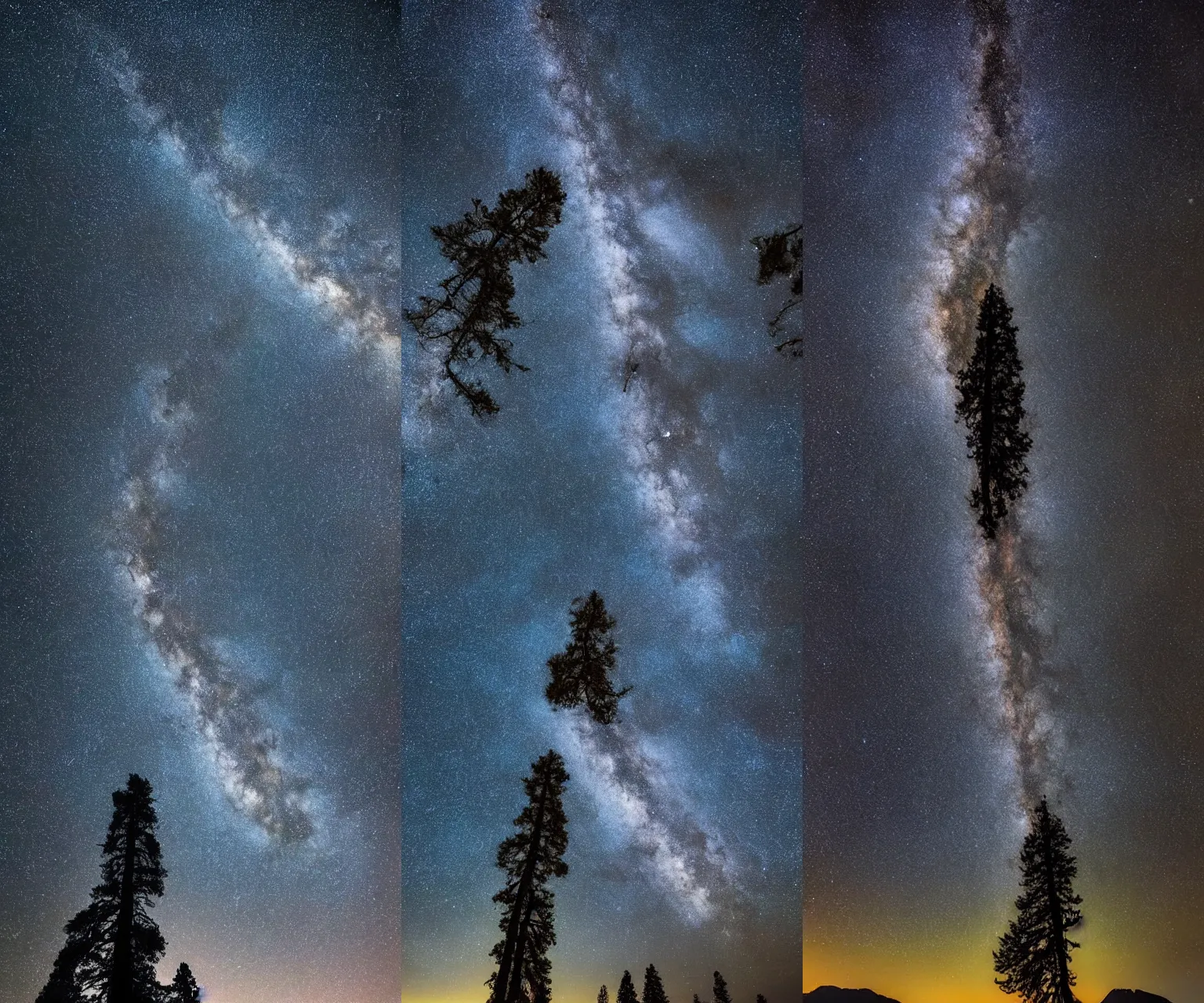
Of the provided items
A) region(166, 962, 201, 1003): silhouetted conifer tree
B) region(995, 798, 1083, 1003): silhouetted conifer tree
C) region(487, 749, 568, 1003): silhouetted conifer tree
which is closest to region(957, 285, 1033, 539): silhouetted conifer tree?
region(995, 798, 1083, 1003): silhouetted conifer tree

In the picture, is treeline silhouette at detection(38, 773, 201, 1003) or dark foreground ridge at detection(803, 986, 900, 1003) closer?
treeline silhouette at detection(38, 773, 201, 1003)

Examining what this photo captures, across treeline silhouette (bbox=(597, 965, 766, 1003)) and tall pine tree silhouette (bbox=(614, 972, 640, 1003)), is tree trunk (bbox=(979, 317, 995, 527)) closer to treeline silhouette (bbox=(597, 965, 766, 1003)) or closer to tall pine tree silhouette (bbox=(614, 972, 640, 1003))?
treeline silhouette (bbox=(597, 965, 766, 1003))

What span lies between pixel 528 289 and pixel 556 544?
51.4 inches

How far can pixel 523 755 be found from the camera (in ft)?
12.9

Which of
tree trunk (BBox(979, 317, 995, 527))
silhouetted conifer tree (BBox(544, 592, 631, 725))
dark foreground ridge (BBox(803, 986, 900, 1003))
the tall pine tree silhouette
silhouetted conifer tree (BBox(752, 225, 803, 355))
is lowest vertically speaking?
the tall pine tree silhouette

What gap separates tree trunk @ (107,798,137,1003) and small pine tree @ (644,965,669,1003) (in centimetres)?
244

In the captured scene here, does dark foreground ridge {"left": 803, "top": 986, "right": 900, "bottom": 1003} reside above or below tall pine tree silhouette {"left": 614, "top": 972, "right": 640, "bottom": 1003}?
above

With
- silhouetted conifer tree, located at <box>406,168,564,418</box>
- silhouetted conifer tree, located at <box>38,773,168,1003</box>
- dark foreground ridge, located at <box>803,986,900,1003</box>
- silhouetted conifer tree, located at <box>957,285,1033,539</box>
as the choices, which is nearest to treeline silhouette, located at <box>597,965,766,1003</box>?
dark foreground ridge, located at <box>803,986,900,1003</box>

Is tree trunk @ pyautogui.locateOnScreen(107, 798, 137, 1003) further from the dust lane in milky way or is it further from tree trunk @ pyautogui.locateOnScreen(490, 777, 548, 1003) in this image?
the dust lane in milky way

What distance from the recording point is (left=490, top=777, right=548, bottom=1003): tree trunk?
3885mm

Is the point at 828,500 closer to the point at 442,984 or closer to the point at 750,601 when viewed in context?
the point at 750,601

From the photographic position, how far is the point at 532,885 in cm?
389

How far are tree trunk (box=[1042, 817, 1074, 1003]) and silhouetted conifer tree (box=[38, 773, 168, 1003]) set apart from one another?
14.3 feet

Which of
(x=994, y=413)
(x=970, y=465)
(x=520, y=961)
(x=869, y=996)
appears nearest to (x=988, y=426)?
(x=994, y=413)
